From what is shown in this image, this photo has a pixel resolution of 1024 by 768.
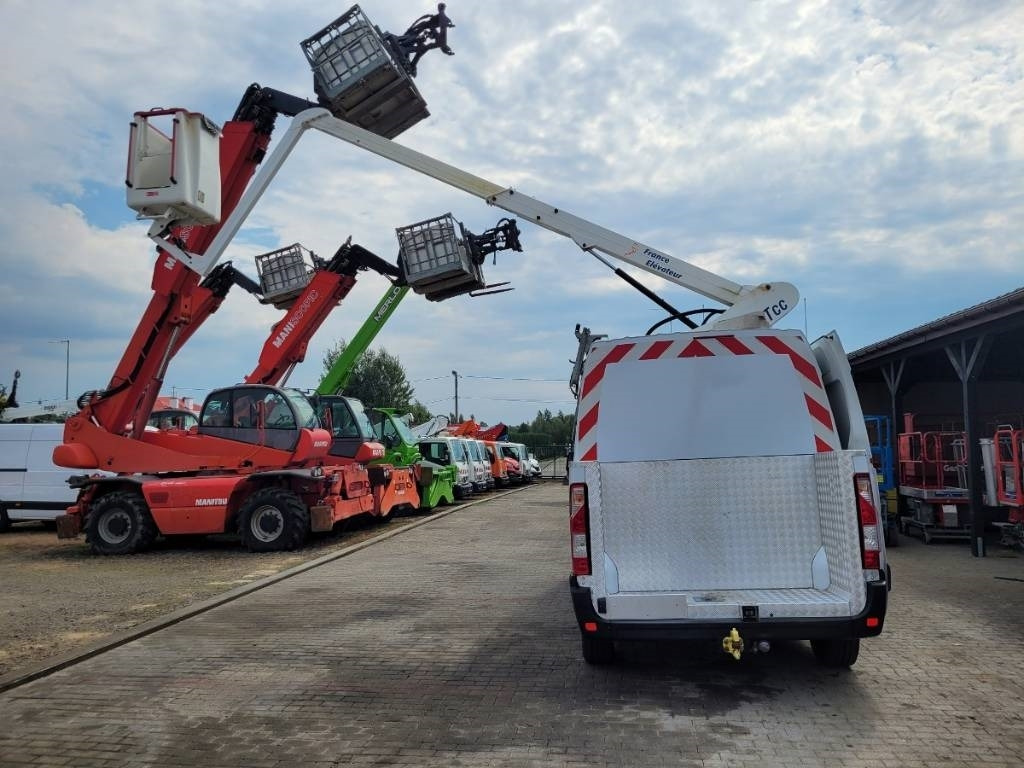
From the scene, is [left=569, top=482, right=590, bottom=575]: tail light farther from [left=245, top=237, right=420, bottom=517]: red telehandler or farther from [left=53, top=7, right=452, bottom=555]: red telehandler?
[left=245, top=237, right=420, bottom=517]: red telehandler

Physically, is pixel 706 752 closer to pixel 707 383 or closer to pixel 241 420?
pixel 707 383

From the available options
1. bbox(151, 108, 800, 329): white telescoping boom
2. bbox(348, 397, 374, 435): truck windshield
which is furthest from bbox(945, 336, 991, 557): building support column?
bbox(348, 397, 374, 435): truck windshield

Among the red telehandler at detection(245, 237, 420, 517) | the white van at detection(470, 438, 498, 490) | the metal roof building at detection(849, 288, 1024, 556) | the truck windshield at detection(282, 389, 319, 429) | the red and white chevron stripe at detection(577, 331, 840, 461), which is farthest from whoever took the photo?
the white van at detection(470, 438, 498, 490)

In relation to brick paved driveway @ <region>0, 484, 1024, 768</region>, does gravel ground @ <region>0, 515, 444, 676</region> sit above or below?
above

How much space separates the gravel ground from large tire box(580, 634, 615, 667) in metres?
4.42

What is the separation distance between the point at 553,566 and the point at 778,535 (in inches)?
231

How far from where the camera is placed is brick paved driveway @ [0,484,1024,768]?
4.26 m

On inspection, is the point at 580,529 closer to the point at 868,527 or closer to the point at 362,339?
the point at 868,527

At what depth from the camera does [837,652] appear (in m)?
5.56

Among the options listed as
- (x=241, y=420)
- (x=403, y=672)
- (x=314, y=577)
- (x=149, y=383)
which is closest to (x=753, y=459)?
(x=403, y=672)

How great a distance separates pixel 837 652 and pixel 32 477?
16.7m

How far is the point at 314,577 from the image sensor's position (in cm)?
1005

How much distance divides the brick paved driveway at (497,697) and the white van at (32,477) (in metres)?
10.8

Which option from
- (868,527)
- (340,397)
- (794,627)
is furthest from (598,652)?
(340,397)
